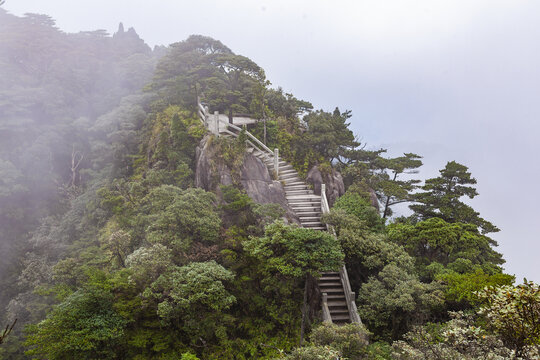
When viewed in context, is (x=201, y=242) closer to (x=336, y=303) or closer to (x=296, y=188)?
(x=336, y=303)

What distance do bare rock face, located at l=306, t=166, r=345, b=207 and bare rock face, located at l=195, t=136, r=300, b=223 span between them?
274 centimetres

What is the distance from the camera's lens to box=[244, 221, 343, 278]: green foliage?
10.6m

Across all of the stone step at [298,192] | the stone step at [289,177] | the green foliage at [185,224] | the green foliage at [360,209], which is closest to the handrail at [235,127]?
the stone step at [289,177]

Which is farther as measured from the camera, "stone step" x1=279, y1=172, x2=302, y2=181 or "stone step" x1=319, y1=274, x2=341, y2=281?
"stone step" x1=279, y1=172, x2=302, y2=181

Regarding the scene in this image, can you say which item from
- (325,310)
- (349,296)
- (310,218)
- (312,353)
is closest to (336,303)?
(349,296)

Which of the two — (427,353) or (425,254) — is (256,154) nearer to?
(425,254)

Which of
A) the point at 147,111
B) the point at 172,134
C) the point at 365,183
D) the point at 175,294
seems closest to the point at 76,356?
the point at 175,294

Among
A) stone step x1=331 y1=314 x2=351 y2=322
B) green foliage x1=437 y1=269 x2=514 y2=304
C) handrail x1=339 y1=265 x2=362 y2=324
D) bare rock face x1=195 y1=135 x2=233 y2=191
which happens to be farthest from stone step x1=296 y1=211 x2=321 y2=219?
green foliage x1=437 y1=269 x2=514 y2=304

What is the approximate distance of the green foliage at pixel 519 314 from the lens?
20.8 feet

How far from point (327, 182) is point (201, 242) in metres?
10.9

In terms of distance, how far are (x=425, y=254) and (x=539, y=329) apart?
1049 centimetres

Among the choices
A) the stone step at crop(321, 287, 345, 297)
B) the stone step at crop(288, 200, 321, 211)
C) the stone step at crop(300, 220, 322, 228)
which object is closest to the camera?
the stone step at crop(321, 287, 345, 297)

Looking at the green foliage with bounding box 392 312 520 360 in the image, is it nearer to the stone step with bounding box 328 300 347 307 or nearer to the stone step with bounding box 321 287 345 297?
the stone step with bounding box 328 300 347 307

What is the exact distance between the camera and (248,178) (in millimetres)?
17625
